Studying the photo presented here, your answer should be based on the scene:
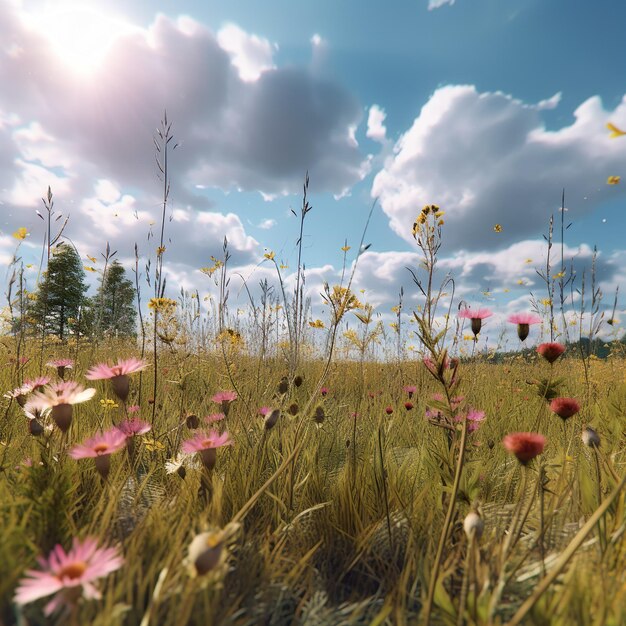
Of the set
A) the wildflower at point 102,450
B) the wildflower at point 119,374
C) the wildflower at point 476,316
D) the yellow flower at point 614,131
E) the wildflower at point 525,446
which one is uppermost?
the yellow flower at point 614,131

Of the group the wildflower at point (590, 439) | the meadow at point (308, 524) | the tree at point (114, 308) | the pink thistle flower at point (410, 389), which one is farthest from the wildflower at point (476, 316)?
the tree at point (114, 308)

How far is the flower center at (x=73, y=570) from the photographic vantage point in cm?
55

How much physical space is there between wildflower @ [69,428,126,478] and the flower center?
0.36 m

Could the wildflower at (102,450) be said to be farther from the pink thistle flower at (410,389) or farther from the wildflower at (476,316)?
the pink thistle flower at (410,389)

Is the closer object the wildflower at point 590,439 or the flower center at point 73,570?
the flower center at point 73,570

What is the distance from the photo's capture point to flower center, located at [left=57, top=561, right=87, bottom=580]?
547 mm

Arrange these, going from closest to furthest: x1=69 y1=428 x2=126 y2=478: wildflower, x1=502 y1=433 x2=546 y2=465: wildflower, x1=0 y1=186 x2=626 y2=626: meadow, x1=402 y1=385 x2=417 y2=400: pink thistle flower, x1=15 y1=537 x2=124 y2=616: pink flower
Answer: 1. x1=15 y1=537 x2=124 y2=616: pink flower
2. x1=0 y1=186 x2=626 y2=626: meadow
3. x1=502 y1=433 x2=546 y2=465: wildflower
4. x1=69 y1=428 x2=126 y2=478: wildflower
5. x1=402 y1=385 x2=417 y2=400: pink thistle flower

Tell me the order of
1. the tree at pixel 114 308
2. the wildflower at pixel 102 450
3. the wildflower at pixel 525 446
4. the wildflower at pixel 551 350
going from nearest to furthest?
the wildflower at pixel 525 446, the wildflower at pixel 102 450, the wildflower at pixel 551 350, the tree at pixel 114 308

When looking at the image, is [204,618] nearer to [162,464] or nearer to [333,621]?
[333,621]

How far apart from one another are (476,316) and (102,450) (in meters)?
1.18

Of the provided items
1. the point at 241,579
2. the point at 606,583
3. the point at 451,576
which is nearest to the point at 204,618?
the point at 241,579

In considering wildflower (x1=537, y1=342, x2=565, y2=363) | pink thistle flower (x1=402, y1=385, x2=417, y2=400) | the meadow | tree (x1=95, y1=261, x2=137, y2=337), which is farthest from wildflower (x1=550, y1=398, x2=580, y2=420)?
tree (x1=95, y1=261, x2=137, y2=337)

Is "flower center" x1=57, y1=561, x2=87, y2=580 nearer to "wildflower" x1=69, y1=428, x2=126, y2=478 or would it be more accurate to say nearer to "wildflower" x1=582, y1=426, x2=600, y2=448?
"wildflower" x1=69, y1=428, x2=126, y2=478

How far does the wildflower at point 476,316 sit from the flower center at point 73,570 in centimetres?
113
